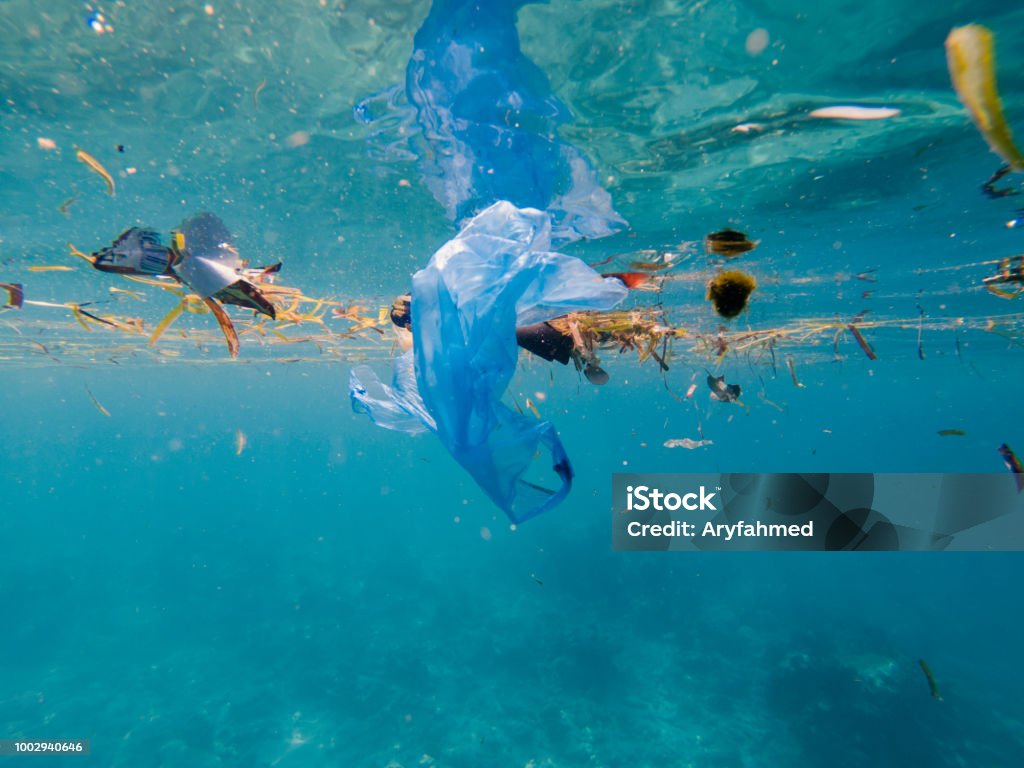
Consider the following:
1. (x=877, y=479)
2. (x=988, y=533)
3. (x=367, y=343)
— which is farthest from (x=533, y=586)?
(x=988, y=533)

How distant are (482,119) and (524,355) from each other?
5.59 m

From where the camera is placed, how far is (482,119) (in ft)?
19.3

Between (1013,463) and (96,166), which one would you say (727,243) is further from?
(96,166)

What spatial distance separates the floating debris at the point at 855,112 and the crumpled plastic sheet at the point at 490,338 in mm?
4682

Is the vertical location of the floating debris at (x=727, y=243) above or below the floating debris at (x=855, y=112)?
below

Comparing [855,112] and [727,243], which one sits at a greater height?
[855,112]

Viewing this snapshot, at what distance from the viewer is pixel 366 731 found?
49.3 ft

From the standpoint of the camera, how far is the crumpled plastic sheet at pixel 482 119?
16.1 feet

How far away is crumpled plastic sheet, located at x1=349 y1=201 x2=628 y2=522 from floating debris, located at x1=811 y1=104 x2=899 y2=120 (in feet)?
15.4

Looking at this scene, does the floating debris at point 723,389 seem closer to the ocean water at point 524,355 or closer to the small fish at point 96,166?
the ocean water at point 524,355

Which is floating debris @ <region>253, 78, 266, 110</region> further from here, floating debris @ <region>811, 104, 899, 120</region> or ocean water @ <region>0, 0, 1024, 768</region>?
floating debris @ <region>811, 104, 899, 120</region>

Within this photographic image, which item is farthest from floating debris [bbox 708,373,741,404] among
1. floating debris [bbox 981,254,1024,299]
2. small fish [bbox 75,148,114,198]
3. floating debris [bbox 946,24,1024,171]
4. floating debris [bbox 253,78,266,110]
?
floating debris [bbox 981,254,1024,299]
